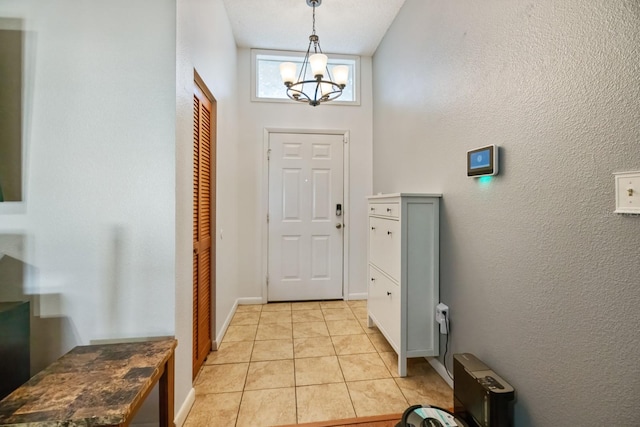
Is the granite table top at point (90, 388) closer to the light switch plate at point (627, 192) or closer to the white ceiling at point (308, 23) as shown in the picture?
the light switch plate at point (627, 192)

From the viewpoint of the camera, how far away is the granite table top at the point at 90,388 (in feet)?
2.80

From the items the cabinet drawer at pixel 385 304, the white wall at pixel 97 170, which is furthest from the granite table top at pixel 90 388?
the cabinet drawer at pixel 385 304

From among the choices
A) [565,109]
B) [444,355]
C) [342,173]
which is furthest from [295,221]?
[565,109]

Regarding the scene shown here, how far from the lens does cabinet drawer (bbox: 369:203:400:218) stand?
194 cm

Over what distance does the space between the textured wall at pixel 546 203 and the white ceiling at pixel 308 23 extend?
105 cm

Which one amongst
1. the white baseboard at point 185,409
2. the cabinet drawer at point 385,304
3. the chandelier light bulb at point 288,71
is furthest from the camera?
the chandelier light bulb at point 288,71

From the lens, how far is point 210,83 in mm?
2123

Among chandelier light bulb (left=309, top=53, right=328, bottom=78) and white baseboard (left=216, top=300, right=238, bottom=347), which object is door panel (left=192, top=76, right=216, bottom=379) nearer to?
white baseboard (left=216, top=300, right=238, bottom=347)

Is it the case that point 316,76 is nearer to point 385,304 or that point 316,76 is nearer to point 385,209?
point 385,209

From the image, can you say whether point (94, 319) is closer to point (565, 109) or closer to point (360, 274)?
point (565, 109)

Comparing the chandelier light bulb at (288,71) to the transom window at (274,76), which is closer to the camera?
the chandelier light bulb at (288,71)

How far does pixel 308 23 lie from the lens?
279 cm

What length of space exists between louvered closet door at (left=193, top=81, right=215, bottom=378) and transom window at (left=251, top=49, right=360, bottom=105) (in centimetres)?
122

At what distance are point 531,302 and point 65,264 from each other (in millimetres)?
2180
